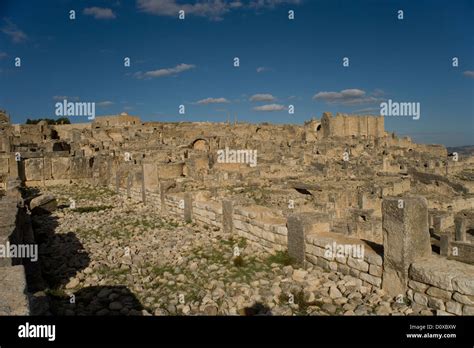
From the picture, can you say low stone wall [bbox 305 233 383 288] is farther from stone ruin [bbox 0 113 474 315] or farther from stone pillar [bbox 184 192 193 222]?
stone pillar [bbox 184 192 193 222]

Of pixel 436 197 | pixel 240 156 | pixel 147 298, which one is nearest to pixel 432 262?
pixel 147 298

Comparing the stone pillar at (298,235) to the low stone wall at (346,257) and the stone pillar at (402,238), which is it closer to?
the low stone wall at (346,257)

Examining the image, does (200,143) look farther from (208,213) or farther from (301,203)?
(208,213)

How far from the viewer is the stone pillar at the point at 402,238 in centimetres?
414

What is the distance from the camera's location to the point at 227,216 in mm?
7914

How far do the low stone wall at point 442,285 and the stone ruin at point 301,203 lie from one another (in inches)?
0.4

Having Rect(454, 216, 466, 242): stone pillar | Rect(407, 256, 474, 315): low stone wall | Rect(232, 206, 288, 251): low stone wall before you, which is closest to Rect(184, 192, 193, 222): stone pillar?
Rect(232, 206, 288, 251): low stone wall

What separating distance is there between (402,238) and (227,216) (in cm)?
431

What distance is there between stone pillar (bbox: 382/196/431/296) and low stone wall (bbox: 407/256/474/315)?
0.10 m

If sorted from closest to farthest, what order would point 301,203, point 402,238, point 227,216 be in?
point 402,238 < point 227,216 < point 301,203

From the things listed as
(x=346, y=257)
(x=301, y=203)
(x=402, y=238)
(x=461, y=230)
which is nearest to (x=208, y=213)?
(x=346, y=257)

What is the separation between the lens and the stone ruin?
4.12 metres

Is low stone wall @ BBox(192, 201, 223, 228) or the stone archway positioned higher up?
the stone archway

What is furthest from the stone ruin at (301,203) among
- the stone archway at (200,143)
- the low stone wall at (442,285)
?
the stone archway at (200,143)
